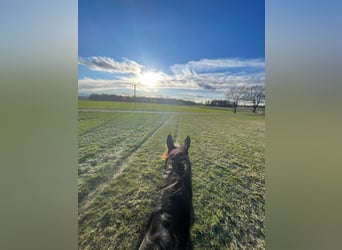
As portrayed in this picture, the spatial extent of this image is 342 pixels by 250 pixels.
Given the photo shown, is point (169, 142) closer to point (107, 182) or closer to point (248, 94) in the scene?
point (107, 182)

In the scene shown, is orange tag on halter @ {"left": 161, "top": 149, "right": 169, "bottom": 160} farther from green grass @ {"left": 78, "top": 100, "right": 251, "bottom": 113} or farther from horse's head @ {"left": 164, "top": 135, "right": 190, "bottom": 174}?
green grass @ {"left": 78, "top": 100, "right": 251, "bottom": 113}

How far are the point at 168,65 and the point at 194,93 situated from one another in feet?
0.79

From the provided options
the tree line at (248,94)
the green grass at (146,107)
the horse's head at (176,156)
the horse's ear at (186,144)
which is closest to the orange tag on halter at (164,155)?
the horse's head at (176,156)

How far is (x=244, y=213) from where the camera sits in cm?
135

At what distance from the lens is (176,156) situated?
4.39 feet

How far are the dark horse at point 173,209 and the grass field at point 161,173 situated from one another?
41mm

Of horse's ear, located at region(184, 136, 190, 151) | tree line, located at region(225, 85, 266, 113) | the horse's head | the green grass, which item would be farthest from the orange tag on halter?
tree line, located at region(225, 85, 266, 113)

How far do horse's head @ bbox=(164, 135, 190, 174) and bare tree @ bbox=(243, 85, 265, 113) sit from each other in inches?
19.8

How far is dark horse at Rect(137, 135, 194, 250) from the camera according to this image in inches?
48.9

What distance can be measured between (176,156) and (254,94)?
2.09 feet
